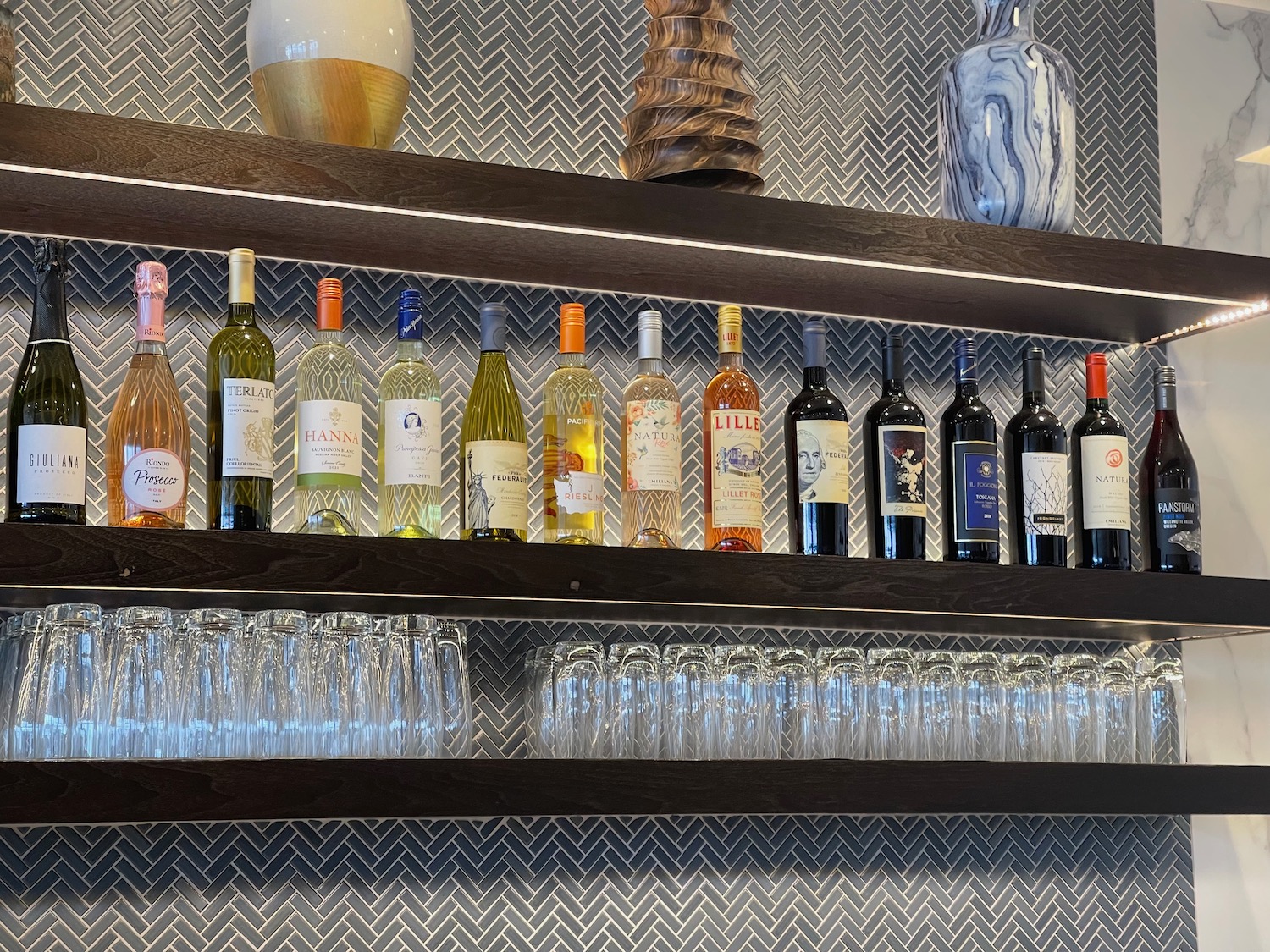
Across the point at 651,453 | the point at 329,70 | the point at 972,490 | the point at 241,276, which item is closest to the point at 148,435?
the point at 241,276

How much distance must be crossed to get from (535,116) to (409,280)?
0.33m

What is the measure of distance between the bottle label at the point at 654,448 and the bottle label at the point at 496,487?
156mm

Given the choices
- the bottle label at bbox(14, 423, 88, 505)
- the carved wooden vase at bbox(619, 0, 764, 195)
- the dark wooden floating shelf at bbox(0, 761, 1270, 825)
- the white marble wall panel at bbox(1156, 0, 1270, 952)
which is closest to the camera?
the dark wooden floating shelf at bbox(0, 761, 1270, 825)

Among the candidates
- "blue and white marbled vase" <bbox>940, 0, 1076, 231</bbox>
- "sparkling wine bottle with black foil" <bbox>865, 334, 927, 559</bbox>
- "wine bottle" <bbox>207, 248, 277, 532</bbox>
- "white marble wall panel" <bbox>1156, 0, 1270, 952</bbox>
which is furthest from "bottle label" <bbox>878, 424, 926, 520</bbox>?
"wine bottle" <bbox>207, 248, 277, 532</bbox>

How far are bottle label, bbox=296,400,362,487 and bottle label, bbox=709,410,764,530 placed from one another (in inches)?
18.0

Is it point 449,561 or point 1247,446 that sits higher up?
point 1247,446

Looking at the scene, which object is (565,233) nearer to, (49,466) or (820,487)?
(820,487)

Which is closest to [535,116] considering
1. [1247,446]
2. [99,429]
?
[99,429]

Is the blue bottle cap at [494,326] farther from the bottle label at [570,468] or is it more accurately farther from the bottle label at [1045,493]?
the bottle label at [1045,493]

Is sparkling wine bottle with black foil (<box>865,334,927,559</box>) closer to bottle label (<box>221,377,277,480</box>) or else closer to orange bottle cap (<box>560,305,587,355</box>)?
orange bottle cap (<box>560,305,587,355</box>)

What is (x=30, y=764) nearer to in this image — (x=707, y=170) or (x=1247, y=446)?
(x=707, y=170)

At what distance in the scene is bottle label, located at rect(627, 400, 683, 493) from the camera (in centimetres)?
193

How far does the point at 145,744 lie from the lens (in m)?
1.61

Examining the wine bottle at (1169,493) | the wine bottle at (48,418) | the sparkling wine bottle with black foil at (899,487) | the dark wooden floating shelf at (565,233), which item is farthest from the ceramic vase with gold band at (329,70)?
the wine bottle at (1169,493)
